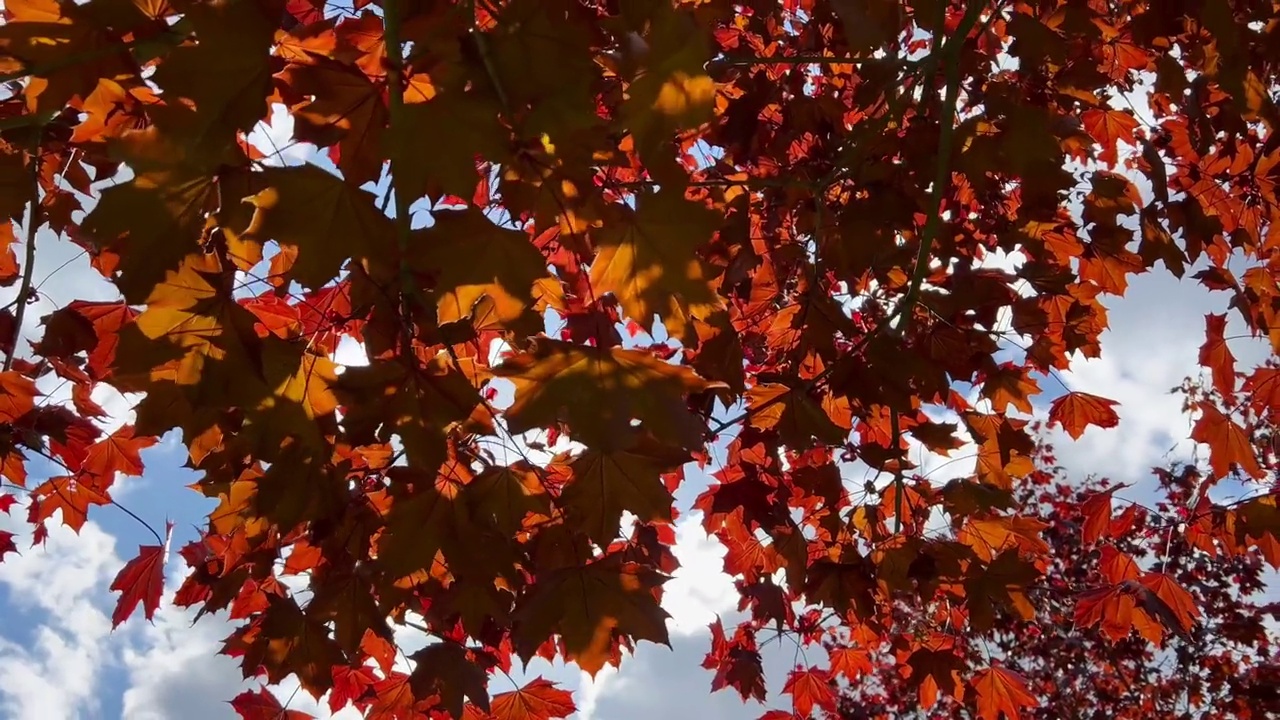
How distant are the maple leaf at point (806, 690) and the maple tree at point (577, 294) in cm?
2

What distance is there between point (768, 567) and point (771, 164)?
151 cm

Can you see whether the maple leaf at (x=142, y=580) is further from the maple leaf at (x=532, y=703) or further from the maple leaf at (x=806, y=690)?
the maple leaf at (x=806, y=690)

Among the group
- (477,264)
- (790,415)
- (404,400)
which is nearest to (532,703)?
(790,415)

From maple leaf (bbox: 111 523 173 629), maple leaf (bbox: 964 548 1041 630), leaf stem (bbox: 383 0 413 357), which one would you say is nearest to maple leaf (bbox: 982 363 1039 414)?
maple leaf (bbox: 964 548 1041 630)

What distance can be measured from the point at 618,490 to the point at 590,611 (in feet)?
1.02

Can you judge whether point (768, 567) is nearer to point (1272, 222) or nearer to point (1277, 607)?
point (1272, 222)

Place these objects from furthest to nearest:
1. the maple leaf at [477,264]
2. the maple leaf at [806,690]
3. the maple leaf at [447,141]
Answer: the maple leaf at [806,690] → the maple leaf at [477,264] → the maple leaf at [447,141]

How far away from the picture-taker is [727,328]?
201 cm

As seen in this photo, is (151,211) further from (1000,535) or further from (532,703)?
(1000,535)

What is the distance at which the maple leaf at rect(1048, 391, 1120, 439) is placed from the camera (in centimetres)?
314

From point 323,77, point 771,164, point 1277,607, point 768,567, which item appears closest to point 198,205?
point 323,77

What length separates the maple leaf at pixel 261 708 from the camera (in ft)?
9.32

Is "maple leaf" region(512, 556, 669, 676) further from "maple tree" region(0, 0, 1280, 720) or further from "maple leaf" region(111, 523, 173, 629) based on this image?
"maple leaf" region(111, 523, 173, 629)

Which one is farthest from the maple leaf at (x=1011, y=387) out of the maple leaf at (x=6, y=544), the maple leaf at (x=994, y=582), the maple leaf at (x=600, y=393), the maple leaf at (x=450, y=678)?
the maple leaf at (x=6, y=544)
